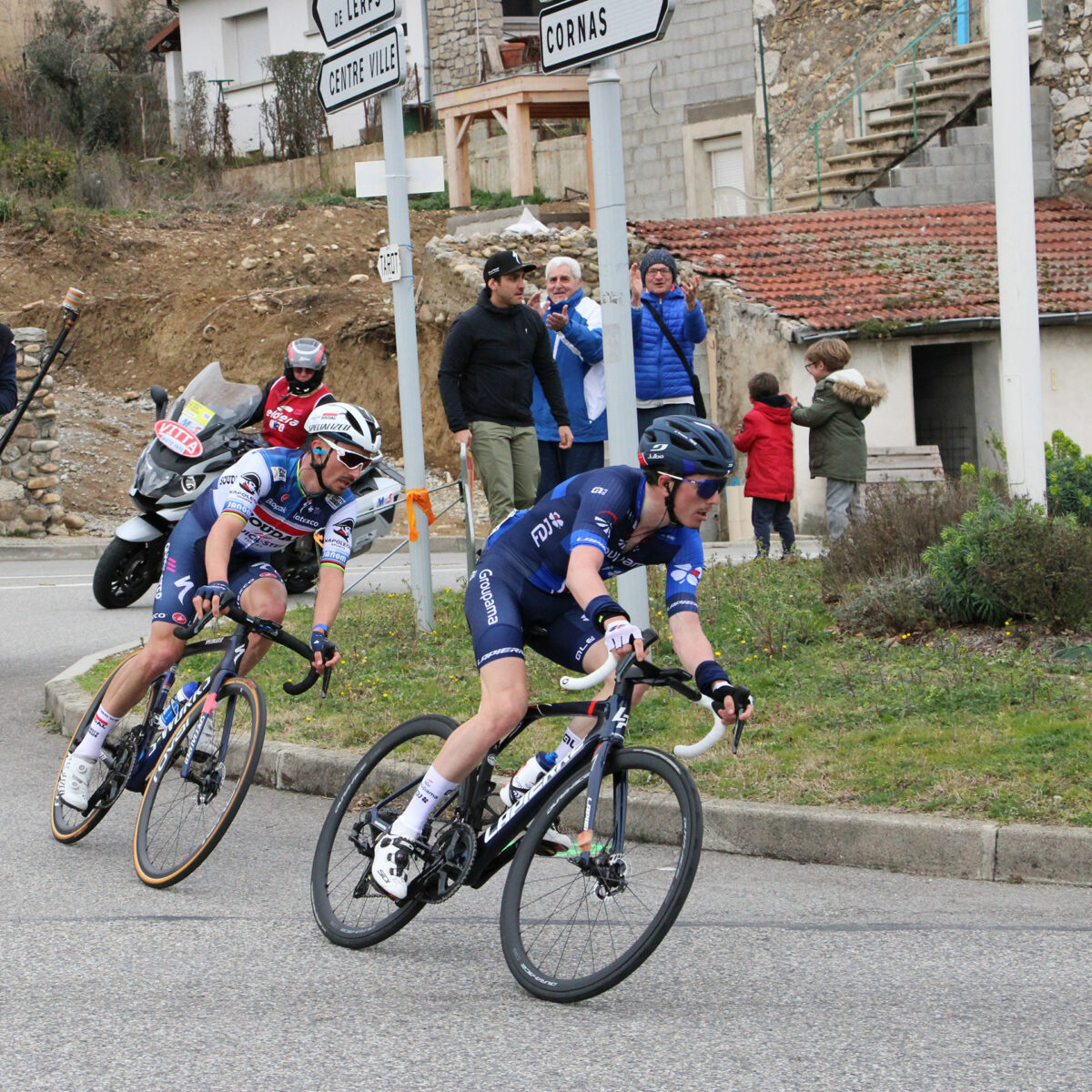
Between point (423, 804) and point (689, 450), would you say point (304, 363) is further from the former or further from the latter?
point (689, 450)

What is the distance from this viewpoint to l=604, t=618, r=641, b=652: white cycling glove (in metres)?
4.73

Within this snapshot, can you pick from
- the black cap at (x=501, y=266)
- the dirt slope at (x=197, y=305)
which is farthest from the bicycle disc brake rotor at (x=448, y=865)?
the dirt slope at (x=197, y=305)

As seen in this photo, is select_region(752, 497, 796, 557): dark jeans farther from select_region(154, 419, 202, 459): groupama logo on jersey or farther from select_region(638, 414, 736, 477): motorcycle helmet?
select_region(638, 414, 736, 477): motorcycle helmet

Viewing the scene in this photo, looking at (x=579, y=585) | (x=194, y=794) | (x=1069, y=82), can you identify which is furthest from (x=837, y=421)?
(x=1069, y=82)

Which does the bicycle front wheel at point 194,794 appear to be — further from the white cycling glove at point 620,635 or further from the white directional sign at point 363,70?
the white directional sign at point 363,70

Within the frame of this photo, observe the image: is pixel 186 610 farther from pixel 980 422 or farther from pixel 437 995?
pixel 980 422

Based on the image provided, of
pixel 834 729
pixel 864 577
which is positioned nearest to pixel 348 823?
pixel 834 729

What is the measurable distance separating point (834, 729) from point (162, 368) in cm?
2345

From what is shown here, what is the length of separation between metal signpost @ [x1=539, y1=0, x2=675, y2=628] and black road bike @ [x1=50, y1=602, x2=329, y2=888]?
219 cm

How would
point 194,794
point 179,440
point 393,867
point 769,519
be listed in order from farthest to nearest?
point 769,519
point 179,440
point 194,794
point 393,867

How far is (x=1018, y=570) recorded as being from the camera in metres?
9.03

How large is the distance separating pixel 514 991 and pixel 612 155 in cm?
426

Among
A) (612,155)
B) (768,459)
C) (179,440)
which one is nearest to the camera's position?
(612,155)

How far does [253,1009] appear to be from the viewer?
15.4 ft
